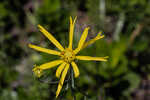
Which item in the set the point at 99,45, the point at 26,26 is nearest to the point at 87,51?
the point at 99,45

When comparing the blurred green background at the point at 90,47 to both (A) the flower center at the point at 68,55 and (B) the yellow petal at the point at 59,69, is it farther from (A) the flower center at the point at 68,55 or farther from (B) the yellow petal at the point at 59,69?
(B) the yellow petal at the point at 59,69

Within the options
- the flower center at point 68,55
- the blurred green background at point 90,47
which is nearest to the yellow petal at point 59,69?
the flower center at point 68,55

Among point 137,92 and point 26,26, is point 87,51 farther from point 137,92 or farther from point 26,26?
point 26,26

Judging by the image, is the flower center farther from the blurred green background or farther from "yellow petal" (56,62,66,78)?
the blurred green background

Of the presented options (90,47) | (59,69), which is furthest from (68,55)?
(90,47)

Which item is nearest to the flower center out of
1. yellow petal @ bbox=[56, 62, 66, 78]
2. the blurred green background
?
yellow petal @ bbox=[56, 62, 66, 78]

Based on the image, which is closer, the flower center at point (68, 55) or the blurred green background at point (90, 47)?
the flower center at point (68, 55)

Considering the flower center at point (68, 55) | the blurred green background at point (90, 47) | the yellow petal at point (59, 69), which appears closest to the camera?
the yellow petal at point (59, 69)
